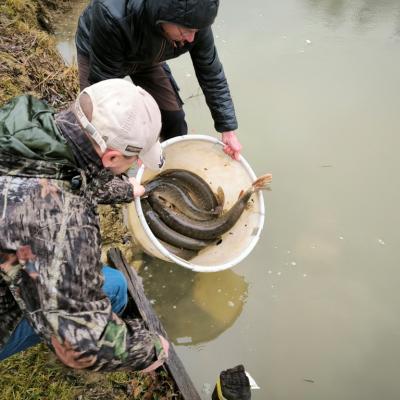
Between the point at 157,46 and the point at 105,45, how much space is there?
312mm

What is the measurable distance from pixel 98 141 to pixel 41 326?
2.11 ft

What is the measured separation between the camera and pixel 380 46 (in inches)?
209

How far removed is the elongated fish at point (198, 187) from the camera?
338 centimetres

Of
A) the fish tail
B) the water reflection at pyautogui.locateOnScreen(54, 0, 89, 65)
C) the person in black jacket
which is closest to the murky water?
the fish tail

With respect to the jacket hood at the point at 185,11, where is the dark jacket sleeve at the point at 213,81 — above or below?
below

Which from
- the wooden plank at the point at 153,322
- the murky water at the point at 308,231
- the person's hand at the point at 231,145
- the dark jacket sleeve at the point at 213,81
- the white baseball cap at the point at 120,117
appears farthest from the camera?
the person's hand at the point at 231,145

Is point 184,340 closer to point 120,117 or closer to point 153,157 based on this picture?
point 153,157

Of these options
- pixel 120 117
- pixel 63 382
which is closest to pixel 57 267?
pixel 120 117

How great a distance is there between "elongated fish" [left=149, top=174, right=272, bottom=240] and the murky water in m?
0.34

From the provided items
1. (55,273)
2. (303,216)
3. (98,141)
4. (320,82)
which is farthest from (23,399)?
(320,82)

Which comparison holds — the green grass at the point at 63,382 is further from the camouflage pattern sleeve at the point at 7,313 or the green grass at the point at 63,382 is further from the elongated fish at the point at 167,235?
the elongated fish at the point at 167,235

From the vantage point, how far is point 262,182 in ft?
9.66

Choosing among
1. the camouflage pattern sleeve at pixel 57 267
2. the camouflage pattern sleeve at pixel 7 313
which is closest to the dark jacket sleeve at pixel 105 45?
the camouflage pattern sleeve at pixel 57 267

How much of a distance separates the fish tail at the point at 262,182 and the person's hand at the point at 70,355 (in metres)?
1.89
